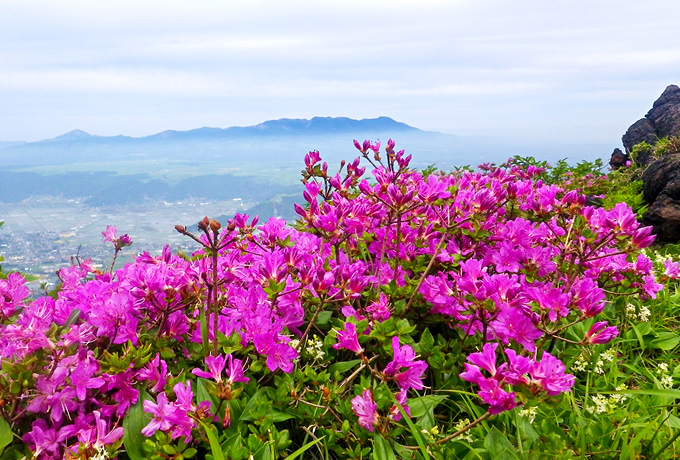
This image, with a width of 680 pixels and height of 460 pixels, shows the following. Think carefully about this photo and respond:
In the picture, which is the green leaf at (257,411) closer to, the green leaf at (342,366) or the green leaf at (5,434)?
the green leaf at (342,366)

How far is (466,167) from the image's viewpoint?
7.72 metres

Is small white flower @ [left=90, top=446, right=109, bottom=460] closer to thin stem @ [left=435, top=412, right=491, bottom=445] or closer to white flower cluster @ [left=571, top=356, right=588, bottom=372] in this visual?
thin stem @ [left=435, top=412, right=491, bottom=445]

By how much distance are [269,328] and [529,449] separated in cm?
114

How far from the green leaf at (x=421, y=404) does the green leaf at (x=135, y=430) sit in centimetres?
106

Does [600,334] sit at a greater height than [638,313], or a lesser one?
greater

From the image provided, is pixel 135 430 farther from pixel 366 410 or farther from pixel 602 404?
pixel 602 404

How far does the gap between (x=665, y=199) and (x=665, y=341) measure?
10.0 ft

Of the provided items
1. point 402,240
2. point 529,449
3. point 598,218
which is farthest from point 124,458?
point 598,218

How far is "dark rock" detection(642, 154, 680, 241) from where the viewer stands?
17.1 ft

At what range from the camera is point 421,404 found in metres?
2.05

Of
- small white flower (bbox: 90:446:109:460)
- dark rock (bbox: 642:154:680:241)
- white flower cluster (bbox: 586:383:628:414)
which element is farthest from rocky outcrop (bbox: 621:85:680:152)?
small white flower (bbox: 90:446:109:460)

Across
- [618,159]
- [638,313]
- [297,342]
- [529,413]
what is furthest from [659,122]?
[297,342]

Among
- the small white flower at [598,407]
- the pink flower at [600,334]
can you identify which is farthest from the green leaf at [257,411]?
the small white flower at [598,407]

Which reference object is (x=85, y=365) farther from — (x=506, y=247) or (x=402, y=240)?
(x=506, y=247)
